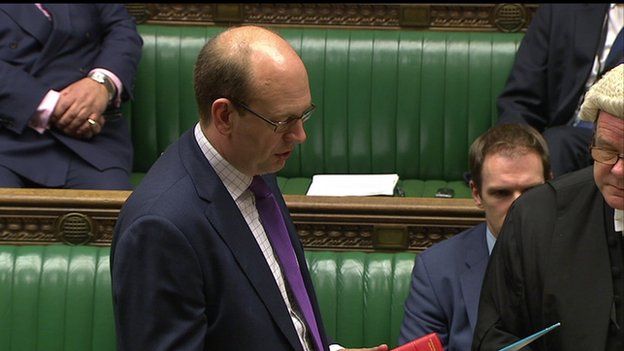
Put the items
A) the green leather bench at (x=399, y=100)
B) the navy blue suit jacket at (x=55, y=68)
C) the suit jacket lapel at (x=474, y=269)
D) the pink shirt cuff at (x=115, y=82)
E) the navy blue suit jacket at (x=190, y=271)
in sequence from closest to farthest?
the navy blue suit jacket at (x=190, y=271) < the suit jacket lapel at (x=474, y=269) < the navy blue suit jacket at (x=55, y=68) < the pink shirt cuff at (x=115, y=82) < the green leather bench at (x=399, y=100)

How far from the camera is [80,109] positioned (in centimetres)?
247

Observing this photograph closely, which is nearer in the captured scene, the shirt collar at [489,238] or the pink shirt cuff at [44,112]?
the shirt collar at [489,238]

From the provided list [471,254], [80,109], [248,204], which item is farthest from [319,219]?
[248,204]

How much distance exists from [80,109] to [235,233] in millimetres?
1304

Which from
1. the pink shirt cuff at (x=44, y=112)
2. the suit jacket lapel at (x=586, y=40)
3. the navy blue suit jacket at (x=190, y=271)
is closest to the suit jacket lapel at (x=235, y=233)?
the navy blue suit jacket at (x=190, y=271)

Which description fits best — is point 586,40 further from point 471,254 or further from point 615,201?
point 615,201

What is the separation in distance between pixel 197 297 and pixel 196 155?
172 mm

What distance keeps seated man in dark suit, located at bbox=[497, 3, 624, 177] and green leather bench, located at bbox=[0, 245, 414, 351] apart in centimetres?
67

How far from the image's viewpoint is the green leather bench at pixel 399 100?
271cm

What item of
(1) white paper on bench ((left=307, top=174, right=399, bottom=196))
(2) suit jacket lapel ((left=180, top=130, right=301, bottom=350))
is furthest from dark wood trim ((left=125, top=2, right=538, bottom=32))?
(2) suit jacket lapel ((left=180, top=130, right=301, bottom=350))

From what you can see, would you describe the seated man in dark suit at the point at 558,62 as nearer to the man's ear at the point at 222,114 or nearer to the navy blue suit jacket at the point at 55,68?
the navy blue suit jacket at the point at 55,68

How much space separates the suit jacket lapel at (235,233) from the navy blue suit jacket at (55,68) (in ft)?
4.12

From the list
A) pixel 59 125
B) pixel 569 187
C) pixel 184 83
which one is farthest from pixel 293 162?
pixel 569 187

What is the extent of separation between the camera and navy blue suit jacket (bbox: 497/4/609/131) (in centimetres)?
258
